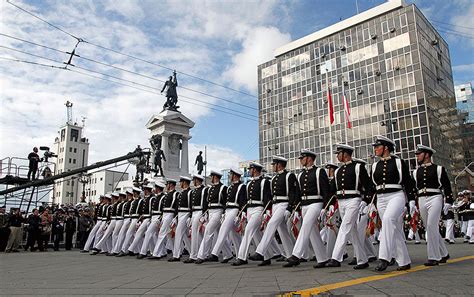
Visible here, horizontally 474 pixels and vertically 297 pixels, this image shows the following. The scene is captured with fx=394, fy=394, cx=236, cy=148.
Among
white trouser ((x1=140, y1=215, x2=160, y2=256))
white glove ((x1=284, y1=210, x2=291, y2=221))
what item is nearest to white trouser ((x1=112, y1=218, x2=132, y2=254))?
white trouser ((x1=140, y1=215, x2=160, y2=256))

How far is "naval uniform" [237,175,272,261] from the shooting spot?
8672mm

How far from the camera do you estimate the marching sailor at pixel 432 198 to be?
23.6 ft

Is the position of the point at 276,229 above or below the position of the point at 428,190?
below

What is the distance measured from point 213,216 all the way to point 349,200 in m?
3.82

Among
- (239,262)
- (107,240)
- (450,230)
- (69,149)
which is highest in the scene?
(69,149)

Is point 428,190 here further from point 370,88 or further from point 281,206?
point 370,88

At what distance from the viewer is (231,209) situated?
9.63 m

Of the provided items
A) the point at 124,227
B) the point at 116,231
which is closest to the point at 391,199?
the point at 124,227

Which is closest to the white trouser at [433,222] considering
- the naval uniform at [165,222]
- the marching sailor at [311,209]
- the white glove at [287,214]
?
the marching sailor at [311,209]

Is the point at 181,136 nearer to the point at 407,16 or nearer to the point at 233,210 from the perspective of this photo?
the point at 233,210

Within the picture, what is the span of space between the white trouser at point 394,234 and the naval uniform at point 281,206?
2226 millimetres

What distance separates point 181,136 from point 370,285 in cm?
2869

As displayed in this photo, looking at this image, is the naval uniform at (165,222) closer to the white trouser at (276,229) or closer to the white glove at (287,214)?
the white trouser at (276,229)

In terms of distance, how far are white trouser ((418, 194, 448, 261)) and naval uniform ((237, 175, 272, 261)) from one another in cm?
321
